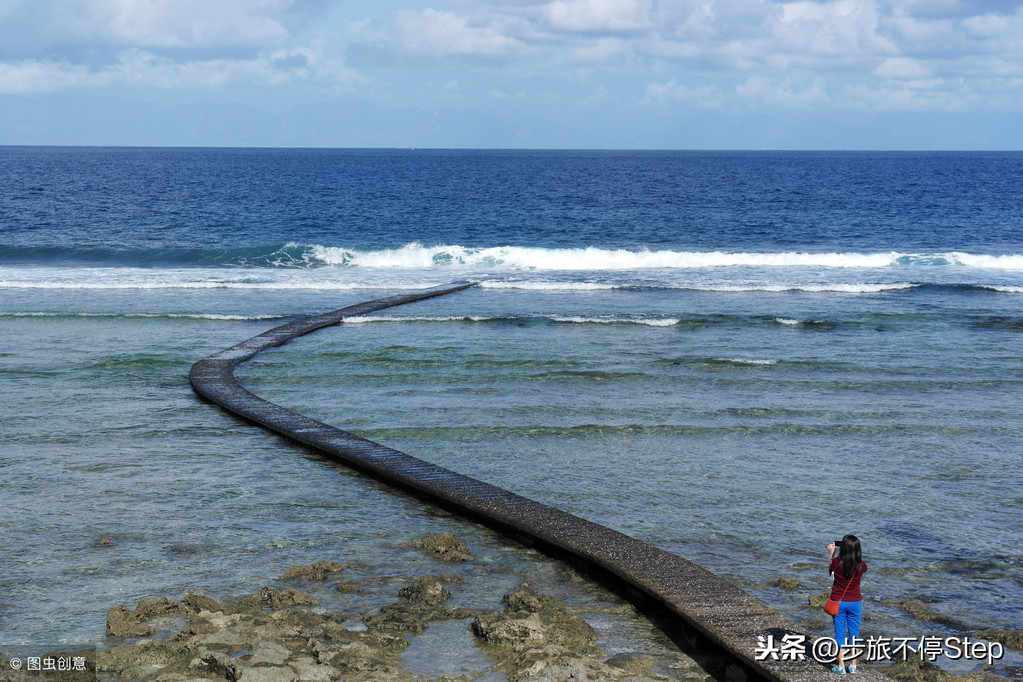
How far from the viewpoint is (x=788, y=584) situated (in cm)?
778

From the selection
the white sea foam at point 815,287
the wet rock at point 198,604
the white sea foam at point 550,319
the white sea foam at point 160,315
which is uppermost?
the white sea foam at point 815,287

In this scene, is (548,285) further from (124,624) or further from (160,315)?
(124,624)

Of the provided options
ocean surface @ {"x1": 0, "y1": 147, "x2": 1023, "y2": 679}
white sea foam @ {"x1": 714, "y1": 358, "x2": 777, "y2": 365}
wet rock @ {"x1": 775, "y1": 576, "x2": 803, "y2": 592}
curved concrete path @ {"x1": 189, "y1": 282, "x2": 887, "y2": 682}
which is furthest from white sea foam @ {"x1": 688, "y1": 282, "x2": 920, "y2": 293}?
wet rock @ {"x1": 775, "y1": 576, "x2": 803, "y2": 592}

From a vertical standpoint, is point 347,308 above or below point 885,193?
below

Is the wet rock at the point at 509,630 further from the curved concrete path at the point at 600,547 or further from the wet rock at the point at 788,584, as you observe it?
the wet rock at the point at 788,584

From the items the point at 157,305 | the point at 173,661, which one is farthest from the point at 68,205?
the point at 173,661

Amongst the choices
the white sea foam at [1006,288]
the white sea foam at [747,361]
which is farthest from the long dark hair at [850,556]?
the white sea foam at [1006,288]

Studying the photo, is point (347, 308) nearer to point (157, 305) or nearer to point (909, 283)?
point (157, 305)

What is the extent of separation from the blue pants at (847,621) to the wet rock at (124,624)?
481 centimetres

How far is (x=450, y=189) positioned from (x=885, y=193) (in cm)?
3741

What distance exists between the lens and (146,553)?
27.4ft

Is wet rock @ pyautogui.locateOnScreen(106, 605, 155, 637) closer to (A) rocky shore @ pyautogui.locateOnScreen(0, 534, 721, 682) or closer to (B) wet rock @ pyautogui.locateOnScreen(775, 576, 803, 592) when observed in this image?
(A) rocky shore @ pyautogui.locateOnScreen(0, 534, 721, 682)

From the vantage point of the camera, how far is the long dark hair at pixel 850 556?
5848mm

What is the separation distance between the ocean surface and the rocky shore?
20 cm
